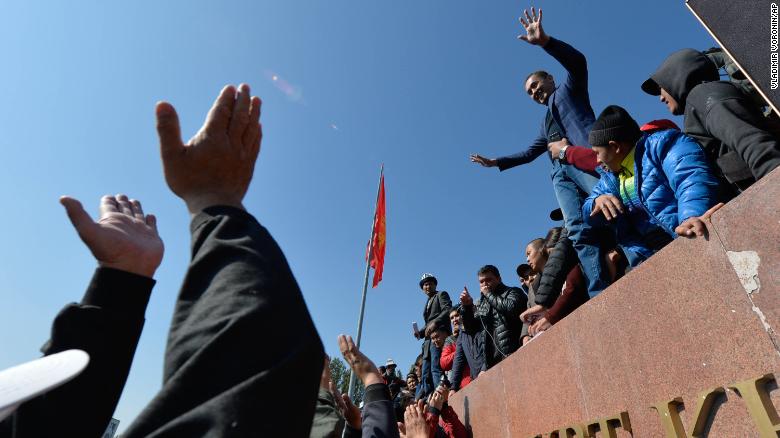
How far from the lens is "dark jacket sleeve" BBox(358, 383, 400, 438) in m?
2.84

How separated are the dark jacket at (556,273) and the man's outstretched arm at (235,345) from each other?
366cm

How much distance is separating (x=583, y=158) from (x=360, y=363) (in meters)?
2.47

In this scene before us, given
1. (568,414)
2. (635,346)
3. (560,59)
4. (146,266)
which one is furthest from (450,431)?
(146,266)

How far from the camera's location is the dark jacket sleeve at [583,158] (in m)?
3.93

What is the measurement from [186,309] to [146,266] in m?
0.77

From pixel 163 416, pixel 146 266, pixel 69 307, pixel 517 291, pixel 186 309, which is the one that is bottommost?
pixel 163 416

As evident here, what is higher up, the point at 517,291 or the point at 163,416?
the point at 517,291

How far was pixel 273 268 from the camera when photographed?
88 centimetres

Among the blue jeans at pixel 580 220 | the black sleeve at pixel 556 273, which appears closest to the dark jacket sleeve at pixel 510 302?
the black sleeve at pixel 556 273

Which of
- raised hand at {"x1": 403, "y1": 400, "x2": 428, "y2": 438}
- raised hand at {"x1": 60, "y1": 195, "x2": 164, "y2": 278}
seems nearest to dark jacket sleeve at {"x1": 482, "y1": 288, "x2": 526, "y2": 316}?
raised hand at {"x1": 403, "y1": 400, "x2": 428, "y2": 438}

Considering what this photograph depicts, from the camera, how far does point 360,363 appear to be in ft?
11.5

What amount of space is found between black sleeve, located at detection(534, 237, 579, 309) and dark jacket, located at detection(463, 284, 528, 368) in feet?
3.70

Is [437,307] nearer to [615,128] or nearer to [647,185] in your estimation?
[615,128]

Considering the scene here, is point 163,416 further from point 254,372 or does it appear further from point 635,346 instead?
point 635,346
